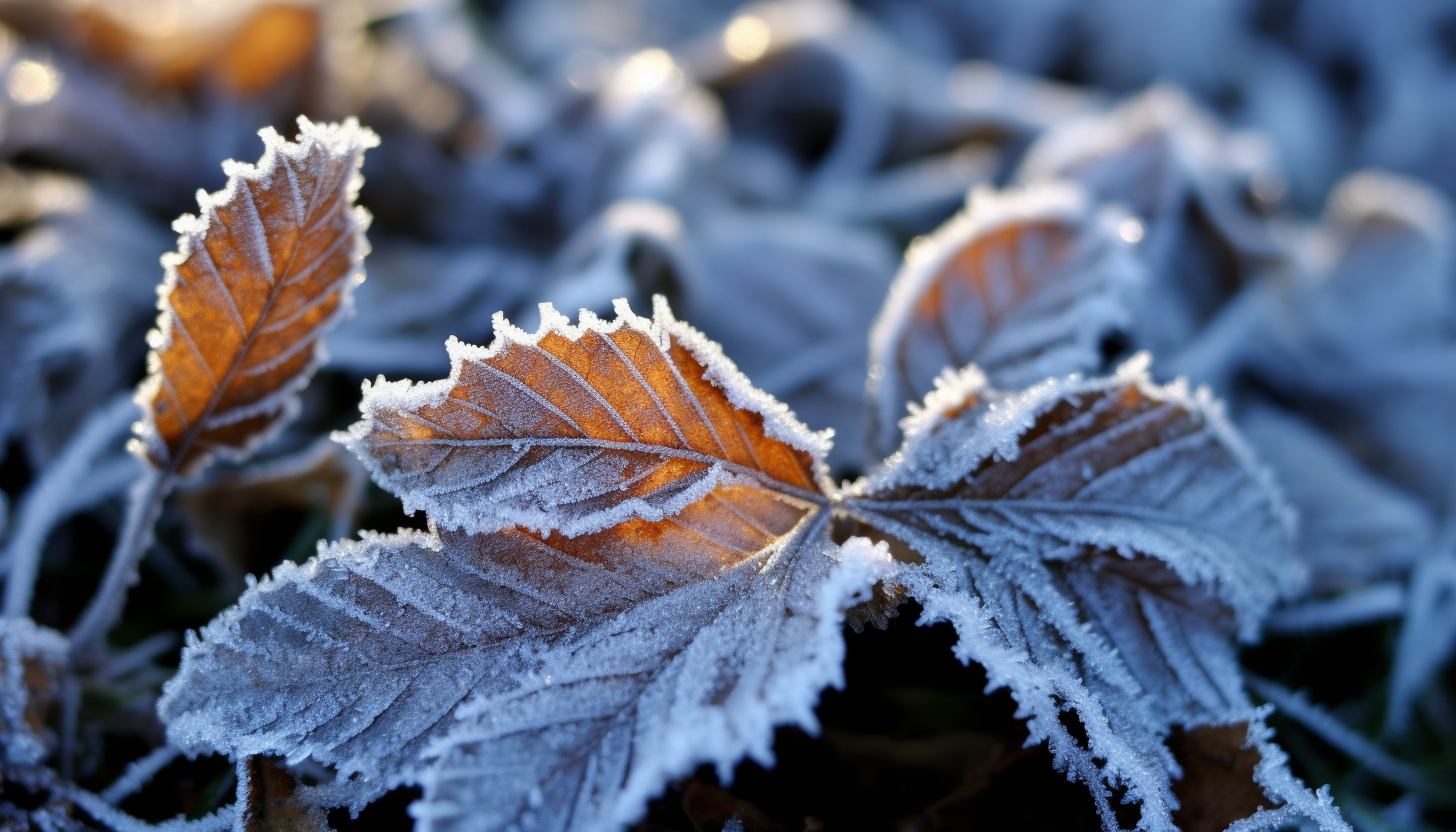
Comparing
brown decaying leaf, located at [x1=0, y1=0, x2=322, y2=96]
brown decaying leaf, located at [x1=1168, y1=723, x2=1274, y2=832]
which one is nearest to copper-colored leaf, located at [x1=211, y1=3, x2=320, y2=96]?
brown decaying leaf, located at [x1=0, y1=0, x2=322, y2=96]

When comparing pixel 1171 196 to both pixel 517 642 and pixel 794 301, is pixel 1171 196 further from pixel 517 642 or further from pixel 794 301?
pixel 517 642

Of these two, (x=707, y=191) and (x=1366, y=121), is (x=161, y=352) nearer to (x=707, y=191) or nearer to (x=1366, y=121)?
(x=707, y=191)

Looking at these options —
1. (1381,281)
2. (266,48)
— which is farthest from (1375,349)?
(266,48)

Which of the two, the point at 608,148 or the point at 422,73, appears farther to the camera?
the point at 422,73

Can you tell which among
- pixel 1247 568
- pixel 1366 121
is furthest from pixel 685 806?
pixel 1366 121

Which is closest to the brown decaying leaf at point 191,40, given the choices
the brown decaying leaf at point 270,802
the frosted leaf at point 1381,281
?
A: the brown decaying leaf at point 270,802

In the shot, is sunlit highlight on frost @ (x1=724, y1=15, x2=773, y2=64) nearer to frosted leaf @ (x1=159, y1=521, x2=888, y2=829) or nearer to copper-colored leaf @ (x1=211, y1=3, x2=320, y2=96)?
copper-colored leaf @ (x1=211, y1=3, x2=320, y2=96)

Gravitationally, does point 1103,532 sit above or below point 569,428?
below
